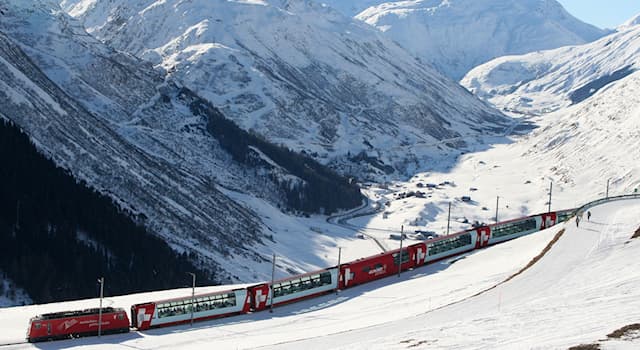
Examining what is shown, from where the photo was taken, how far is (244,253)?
15212cm

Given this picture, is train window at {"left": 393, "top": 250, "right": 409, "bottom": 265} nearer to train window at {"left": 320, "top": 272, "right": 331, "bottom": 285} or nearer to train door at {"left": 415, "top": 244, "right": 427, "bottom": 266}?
train door at {"left": 415, "top": 244, "right": 427, "bottom": 266}

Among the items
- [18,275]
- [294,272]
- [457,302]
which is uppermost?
[294,272]

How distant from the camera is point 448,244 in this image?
291 feet

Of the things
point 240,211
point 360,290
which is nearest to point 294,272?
point 240,211

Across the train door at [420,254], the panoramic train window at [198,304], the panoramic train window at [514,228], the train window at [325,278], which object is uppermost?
the panoramic train window at [514,228]

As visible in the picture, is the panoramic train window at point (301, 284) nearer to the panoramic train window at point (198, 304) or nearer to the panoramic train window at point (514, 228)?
the panoramic train window at point (198, 304)

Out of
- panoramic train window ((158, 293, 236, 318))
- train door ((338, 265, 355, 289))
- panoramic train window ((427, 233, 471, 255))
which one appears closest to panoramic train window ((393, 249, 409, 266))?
panoramic train window ((427, 233, 471, 255))

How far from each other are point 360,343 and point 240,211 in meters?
133

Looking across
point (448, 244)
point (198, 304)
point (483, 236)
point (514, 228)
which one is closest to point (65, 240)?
point (198, 304)

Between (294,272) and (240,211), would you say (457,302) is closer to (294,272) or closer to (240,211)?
(294,272)

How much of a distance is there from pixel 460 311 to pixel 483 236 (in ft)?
120

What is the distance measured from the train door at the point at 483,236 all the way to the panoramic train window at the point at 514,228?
173 cm

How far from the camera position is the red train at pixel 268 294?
187ft

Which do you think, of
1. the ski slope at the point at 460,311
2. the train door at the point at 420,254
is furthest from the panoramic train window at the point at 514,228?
the train door at the point at 420,254
